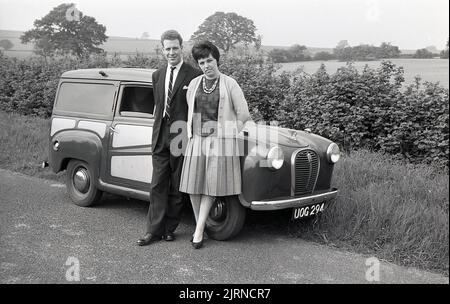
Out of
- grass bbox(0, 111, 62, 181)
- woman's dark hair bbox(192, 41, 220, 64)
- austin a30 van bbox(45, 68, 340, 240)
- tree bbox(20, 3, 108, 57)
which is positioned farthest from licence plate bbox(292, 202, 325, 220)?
tree bbox(20, 3, 108, 57)

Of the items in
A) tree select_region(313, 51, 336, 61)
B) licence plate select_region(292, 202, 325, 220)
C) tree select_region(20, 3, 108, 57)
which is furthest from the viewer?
tree select_region(20, 3, 108, 57)

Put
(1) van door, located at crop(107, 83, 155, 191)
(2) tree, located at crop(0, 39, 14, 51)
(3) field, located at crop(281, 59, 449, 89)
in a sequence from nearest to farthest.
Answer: (1) van door, located at crop(107, 83, 155, 191), (3) field, located at crop(281, 59, 449, 89), (2) tree, located at crop(0, 39, 14, 51)

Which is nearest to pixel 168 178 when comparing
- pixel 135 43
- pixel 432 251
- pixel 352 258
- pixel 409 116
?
pixel 352 258

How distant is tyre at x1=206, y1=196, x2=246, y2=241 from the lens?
14.4 feet

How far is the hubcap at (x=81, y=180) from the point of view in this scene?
565 cm

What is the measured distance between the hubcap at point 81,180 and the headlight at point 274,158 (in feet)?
8.41

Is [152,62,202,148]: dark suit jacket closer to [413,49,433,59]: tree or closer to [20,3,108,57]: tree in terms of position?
[413,49,433,59]: tree

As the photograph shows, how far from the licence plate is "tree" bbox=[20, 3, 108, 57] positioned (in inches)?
501

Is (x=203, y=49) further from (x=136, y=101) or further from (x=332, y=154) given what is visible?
(x=332, y=154)

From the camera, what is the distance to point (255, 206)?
13.7ft

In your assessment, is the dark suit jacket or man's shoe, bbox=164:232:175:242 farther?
man's shoe, bbox=164:232:175:242

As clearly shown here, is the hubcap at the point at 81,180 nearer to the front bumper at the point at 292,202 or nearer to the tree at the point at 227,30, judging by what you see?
the front bumper at the point at 292,202

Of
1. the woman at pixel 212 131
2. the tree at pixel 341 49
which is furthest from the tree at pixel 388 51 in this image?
the woman at pixel 212 131

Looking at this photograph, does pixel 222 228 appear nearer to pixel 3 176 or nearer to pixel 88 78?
pixel 88 78
